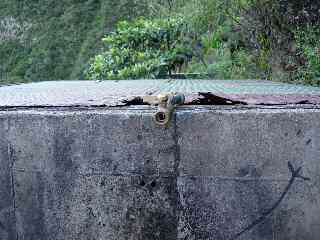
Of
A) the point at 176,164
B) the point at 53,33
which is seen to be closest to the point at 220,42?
the point at 176,164

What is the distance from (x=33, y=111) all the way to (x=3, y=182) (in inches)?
12.5

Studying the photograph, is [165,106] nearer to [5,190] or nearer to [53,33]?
[5,190]

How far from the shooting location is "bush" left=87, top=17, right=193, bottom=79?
26.3ft

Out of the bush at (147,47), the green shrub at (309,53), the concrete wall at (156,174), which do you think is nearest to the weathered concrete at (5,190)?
the concrete wall at (156,174)

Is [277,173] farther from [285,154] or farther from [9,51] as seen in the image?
[9,51]

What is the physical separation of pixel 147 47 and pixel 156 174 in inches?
253

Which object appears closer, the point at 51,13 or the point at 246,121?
the point at 246,121

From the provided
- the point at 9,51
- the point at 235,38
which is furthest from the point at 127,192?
the point at 9,51

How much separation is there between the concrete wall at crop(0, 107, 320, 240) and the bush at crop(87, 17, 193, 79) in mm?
5781

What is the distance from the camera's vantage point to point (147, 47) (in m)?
8.36

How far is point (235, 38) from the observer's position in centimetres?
764

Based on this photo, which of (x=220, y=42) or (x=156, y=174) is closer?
(x=156, y=174)

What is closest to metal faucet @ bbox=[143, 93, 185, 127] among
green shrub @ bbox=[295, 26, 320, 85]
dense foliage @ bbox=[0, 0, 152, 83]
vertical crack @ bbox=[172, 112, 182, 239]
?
vertical crack @ bbox=[172, 112, 182, 239]

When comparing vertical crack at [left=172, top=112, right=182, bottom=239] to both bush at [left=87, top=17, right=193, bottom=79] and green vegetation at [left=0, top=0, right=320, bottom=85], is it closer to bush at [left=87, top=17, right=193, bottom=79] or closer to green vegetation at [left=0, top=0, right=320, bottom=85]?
green vegetation at [left=0, top=0, right=320, bottom=85]
